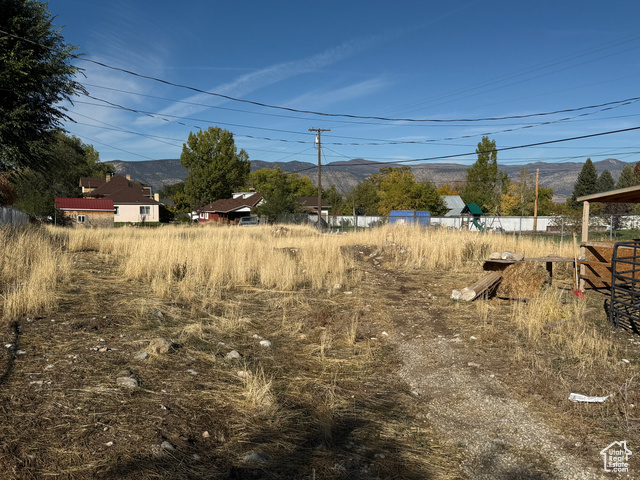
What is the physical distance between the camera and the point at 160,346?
17.1 feet

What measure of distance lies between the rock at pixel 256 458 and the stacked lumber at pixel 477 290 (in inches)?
273

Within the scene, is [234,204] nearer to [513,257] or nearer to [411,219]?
[411,219]

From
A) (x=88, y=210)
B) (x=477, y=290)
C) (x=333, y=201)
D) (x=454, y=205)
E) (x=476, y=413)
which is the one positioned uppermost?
(x=333, y=201)

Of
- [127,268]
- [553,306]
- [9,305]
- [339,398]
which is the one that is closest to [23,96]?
[127,268]

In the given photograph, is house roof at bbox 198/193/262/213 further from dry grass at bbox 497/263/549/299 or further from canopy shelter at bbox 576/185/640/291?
canopy shelter at bbox 576/185/640/291

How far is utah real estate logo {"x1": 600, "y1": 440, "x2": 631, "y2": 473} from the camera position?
306 centimetres

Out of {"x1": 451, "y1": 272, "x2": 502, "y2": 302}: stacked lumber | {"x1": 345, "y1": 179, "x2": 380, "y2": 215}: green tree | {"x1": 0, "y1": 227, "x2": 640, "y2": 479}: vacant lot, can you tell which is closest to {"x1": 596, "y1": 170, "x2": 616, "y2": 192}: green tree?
{"x1": 345, "y1": 179, "x2": 380, "y2": 215}: green tree

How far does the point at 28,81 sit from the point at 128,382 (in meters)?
13.9

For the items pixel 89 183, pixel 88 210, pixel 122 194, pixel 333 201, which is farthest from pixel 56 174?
pixel 333 201

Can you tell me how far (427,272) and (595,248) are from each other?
4.73 metres

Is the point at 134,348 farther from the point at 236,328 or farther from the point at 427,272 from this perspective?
the point at 427,272

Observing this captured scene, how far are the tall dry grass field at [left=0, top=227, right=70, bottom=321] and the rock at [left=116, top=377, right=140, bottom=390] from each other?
2.85m

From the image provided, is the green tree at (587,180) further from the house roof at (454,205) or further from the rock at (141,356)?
the rock at (141,356)

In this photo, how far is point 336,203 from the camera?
270 ft
